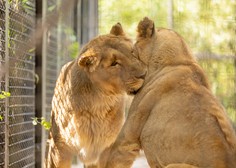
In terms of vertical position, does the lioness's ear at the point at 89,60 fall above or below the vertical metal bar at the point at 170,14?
below

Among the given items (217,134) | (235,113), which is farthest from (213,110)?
(235,113)

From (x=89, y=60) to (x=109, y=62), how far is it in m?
0.11

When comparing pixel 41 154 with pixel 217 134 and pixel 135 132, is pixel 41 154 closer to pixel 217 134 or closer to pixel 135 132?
pixel 135 132

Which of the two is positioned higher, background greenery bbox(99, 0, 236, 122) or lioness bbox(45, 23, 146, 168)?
background greenery bbox(99, 0, 236, 122)

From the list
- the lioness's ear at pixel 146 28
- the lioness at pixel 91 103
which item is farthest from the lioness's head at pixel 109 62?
the lioness's ear at pixel 146 28

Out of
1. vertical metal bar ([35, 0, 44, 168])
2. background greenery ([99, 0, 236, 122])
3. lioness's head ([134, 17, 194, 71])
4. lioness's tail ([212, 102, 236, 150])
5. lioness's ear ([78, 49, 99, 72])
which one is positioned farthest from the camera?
background greenery ([99, 0, 236, 122])

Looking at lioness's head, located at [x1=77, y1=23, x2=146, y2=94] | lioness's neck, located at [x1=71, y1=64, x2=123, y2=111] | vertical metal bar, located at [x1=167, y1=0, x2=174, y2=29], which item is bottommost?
lioness's neck, located at [x1=71, y1=64, x2=123, y2=111]

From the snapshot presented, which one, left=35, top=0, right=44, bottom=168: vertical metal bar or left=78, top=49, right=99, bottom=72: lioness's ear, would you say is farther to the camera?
left=35, top=0, right=44, bottom=168: vertical metal bar

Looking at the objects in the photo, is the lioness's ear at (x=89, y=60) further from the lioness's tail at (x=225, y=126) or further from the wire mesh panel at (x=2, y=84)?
the lioness's tail at (x=225, y=126)

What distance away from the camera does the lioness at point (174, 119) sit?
1.99 meters

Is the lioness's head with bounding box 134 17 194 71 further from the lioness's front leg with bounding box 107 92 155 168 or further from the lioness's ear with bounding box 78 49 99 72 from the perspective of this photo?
the lioness's ear with bounding box 78 49 99 72

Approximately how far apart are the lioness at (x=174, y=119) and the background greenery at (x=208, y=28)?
6.94ft

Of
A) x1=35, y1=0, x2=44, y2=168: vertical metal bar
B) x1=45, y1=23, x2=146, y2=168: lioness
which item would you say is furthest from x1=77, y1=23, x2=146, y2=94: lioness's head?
x1=35, y1=0, x2=44, y2=168: vertical metal bar

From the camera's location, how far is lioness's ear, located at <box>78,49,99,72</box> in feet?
9.34
